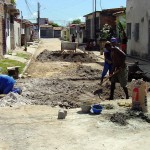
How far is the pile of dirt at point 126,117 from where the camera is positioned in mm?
7723

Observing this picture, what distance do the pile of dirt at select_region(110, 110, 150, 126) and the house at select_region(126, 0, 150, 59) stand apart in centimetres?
1463

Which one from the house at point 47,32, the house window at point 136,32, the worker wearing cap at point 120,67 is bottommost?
the worker wearing cap at point 120,67

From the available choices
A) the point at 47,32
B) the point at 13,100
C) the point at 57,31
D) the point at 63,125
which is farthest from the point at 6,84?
the point at 57,31

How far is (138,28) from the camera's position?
25203mm

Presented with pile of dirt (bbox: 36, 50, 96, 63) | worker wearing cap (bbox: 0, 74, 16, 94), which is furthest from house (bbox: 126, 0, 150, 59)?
worker wearing cap (bbox: 0, 74, 16, 94)

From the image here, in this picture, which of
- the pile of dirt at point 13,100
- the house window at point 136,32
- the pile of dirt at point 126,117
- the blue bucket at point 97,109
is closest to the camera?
the pile of dirt at point 126,117

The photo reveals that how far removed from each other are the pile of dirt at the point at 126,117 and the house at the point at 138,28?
14631 millimetres

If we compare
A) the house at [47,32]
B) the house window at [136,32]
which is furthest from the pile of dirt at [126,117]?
the house at [47,32]

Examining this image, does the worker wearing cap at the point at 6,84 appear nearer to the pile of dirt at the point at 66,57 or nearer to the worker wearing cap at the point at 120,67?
the worker wearing cap at the point at 120,67

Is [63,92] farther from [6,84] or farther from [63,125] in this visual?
[63,125]

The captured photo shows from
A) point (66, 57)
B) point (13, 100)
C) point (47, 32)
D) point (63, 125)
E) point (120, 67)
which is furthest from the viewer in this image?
point (47, 32)

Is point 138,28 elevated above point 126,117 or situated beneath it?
elevated above

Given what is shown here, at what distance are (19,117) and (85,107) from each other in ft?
4.89

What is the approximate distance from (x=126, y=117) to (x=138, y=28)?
17.9m
